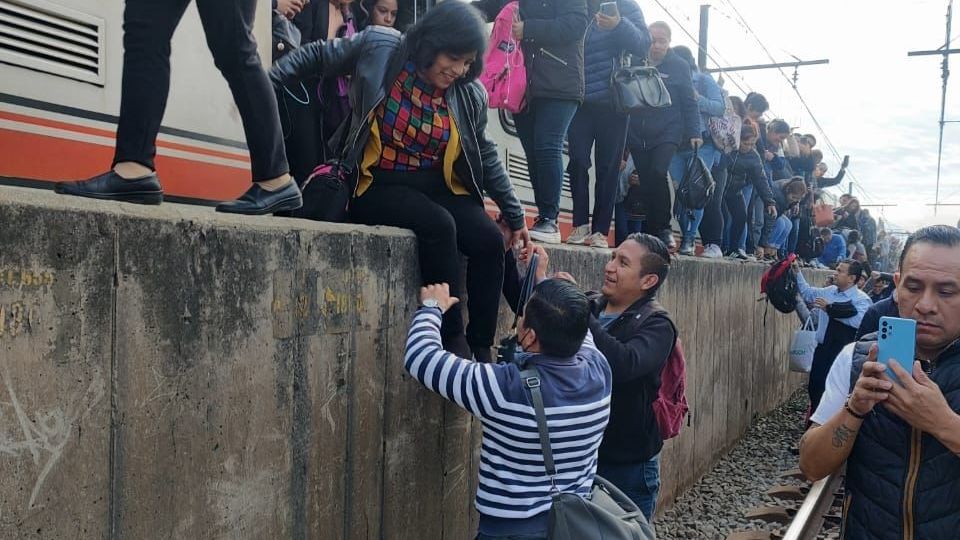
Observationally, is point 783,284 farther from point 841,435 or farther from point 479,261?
point 841,435

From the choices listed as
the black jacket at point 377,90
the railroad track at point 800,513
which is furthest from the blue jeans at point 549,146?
the railroad track at point 800,513

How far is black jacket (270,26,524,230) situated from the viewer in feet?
9.60

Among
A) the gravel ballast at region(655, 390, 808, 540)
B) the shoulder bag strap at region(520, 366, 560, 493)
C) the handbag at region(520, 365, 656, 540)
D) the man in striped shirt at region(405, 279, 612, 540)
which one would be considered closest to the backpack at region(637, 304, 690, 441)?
the man in striped shirt at region(405, 279, 612, 540)

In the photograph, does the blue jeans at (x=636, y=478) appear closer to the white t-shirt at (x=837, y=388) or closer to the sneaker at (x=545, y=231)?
the white t-shirt at (x=837, y=388)

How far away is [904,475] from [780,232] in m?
10.1

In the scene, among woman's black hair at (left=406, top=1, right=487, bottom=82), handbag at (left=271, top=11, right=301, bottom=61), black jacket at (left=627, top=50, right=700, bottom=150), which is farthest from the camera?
black jacket at (left=627, top=50, right=700, bottom=150)

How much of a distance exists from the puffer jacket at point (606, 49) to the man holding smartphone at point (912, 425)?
11.2ft

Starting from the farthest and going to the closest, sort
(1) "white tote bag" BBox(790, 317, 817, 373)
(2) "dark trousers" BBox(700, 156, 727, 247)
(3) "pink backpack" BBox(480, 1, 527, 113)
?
(1) "white tote bag" BBox(790, 317, 817, 373) → (2) "dark trousers" BBox(700, 156, 727, 247) → (3) "pink backpack" BBox(480, 1, 527, 113)

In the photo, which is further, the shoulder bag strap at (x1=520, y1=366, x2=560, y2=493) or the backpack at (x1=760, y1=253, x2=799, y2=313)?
the backpack at (x1=760, y1=253, x2=799, y2=313)

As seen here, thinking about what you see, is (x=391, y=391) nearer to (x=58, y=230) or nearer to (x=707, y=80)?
(x=58, y=230)

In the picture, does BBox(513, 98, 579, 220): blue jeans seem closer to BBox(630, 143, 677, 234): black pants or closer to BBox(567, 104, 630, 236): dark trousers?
BBox(567, 104, 630, 236): dark trousers

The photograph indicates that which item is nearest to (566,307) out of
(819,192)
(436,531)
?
(436,531)

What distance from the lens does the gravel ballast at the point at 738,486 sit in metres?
6.51

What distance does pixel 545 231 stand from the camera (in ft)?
Result: 15.6
